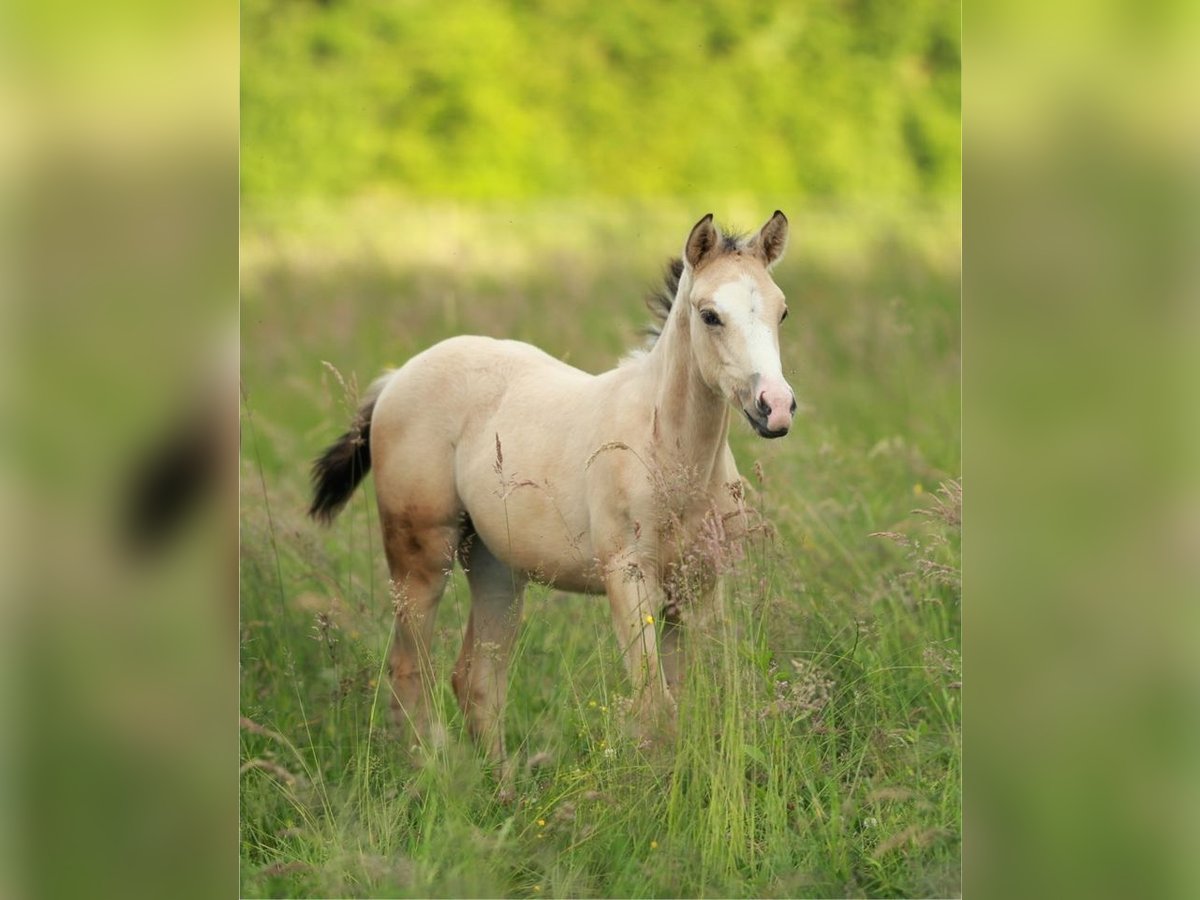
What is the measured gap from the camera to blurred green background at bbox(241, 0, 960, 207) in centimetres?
666

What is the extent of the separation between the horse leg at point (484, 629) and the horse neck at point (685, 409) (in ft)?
2.38

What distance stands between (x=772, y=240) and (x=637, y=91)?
11.3ft

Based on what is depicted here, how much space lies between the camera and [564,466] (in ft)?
12.4

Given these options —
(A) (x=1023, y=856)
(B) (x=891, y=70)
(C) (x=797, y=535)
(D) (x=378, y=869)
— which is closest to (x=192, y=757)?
(D) (x=378, y=869)

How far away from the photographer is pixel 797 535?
4.39 meters

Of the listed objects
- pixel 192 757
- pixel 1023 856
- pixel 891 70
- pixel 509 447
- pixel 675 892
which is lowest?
pixel 675 892

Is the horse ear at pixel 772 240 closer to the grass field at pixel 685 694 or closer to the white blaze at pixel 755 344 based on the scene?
the white blaze at pixel 755 344

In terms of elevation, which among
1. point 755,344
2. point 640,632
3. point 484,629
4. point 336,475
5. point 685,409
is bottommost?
point 484,629

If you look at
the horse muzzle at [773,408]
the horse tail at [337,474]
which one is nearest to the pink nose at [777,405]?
the horse muzzle at [773,408]

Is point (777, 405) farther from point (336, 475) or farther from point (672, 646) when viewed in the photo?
point (336, 475)

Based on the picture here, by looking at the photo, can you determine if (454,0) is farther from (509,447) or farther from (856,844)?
(856,844)

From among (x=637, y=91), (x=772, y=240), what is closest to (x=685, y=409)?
(x=772, y=240)

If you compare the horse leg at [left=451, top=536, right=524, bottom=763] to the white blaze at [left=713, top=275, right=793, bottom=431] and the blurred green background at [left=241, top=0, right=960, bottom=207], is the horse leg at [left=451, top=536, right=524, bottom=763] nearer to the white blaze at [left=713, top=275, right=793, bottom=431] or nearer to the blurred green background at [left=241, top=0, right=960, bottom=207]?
the white blaze at [left=713, top=275, right=793, bottom=431]

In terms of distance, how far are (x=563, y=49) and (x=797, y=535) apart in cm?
349
